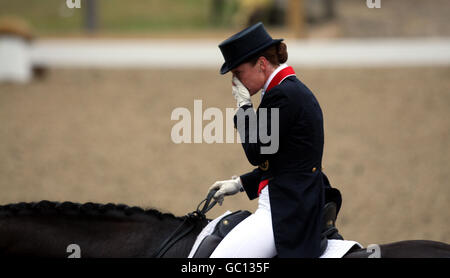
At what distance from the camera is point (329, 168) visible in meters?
7.41

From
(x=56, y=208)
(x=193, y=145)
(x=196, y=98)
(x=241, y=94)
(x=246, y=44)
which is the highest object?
(x=246, y=44)

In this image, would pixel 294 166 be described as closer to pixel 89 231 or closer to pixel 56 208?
pixel 89 231

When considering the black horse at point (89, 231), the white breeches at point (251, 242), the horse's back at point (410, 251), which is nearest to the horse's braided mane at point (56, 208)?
the black horse at point (89, 231)

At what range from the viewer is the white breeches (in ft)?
7.25

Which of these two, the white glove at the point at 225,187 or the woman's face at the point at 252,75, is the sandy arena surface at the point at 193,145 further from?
the woman's face at the point at 252,75

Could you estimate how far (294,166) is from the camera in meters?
2.21

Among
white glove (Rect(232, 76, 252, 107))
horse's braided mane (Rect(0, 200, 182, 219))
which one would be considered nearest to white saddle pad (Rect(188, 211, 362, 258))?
horse's braided mane (Rect(0, 200, 182, 219))

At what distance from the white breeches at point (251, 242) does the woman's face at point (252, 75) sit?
20.4 inches

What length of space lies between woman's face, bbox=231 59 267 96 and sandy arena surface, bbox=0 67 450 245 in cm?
351

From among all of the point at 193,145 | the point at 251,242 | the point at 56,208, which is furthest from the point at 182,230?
the point at 193,145

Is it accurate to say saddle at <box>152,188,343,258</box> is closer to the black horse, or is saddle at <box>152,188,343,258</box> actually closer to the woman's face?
the black horse

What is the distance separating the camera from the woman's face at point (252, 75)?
2.24 m

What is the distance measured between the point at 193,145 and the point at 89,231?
245 inches

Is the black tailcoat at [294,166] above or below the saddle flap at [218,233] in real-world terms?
above
